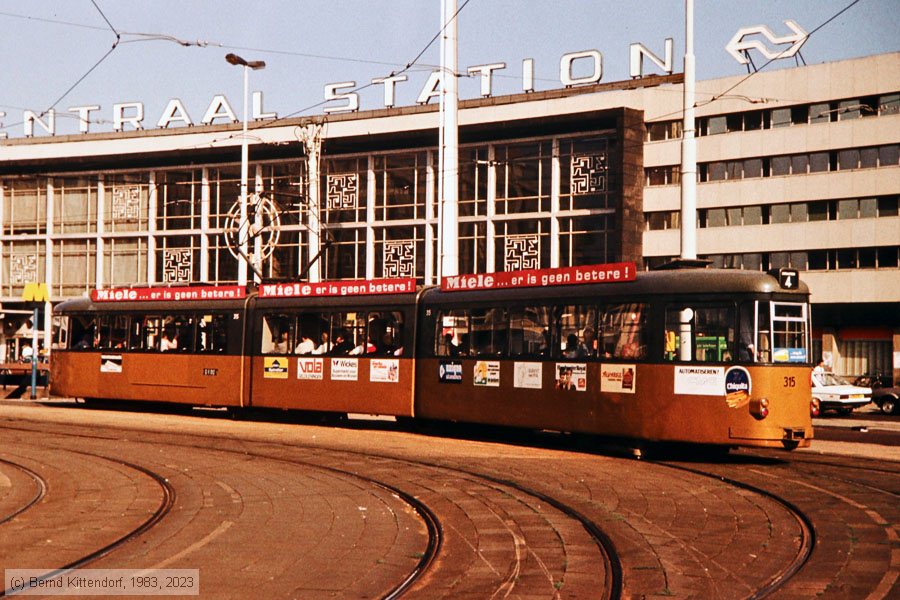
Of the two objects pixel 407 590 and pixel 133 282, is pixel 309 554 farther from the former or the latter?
pixel 133 282

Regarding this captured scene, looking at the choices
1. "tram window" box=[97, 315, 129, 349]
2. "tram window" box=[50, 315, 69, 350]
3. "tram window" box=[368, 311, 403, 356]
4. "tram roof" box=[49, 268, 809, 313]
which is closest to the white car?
"tram window" box=[368, 311, 403, 356]

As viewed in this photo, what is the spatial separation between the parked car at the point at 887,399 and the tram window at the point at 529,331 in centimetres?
2195

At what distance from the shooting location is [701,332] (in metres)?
16.5

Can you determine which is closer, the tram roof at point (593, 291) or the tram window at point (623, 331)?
the tram roof at point (593, 291)

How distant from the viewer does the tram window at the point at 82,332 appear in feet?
92.3

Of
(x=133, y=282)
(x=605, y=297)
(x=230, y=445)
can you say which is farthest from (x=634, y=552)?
(x=133, y=282)

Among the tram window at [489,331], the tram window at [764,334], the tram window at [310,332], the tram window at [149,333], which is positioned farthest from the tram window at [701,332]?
the tram window at [149,333]

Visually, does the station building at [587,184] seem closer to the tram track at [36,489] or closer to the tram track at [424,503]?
the tram track at [424,503]

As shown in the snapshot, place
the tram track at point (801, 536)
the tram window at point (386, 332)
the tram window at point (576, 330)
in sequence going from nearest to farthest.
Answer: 1. the tram track at point (801, 536)
2. the tram window at point (576, 330)
3. the tram window at point (386, 332)

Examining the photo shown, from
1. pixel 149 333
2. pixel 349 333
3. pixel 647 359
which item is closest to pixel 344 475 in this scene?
pixel 647 359

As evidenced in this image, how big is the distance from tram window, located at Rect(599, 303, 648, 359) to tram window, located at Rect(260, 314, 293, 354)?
830 centimetres

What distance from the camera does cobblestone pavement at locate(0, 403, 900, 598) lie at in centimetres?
806

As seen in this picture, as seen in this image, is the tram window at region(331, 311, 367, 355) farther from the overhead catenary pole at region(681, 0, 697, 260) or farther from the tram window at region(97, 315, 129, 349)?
the tram window at region(97, 315, 129, 349)

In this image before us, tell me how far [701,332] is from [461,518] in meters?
6.80
